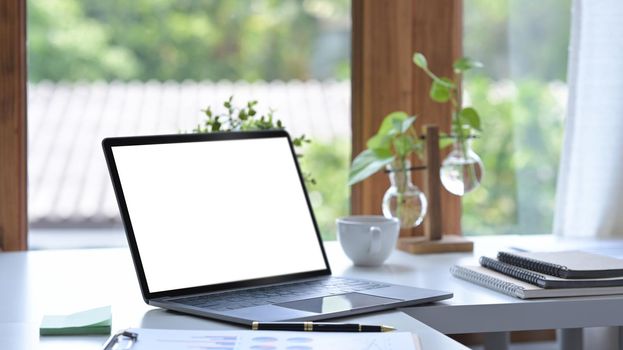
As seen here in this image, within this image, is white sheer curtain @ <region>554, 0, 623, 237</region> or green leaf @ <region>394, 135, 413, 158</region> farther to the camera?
white sheer curtain @ <region>554, 0, 623, 237</region>

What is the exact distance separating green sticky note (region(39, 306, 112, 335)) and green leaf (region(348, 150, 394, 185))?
2.24 feet

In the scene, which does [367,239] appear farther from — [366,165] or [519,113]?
[519,113]

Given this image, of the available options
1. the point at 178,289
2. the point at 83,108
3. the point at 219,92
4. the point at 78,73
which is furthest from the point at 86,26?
the point at 178,289

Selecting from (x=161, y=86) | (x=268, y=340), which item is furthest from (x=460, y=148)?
(x=161, y=86)

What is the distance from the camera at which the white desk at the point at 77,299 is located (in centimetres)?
109

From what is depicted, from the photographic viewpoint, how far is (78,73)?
4965 mm

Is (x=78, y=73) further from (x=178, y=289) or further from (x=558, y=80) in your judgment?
(x=178, y=289)

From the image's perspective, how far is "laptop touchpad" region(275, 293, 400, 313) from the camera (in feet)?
3.94

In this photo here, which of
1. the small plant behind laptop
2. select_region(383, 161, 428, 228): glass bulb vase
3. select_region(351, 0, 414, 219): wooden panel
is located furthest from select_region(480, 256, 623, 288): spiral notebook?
select_region(351, 0, 414, 219): wooden panel

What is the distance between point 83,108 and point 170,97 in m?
0.35

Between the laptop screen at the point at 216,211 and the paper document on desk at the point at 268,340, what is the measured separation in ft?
0.78

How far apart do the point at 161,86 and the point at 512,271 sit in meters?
2.88

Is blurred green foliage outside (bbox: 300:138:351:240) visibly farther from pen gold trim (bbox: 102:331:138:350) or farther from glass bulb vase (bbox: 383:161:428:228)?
pen gold trim (bbox: 102:331:138:350)

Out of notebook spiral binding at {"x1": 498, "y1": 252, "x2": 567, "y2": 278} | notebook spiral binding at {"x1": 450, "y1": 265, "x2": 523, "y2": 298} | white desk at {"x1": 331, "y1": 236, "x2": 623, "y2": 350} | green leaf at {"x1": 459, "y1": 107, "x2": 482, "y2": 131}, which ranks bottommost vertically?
white desk at {"x1": 331, "y1": 236, "x2": 623, "y2": 350}
